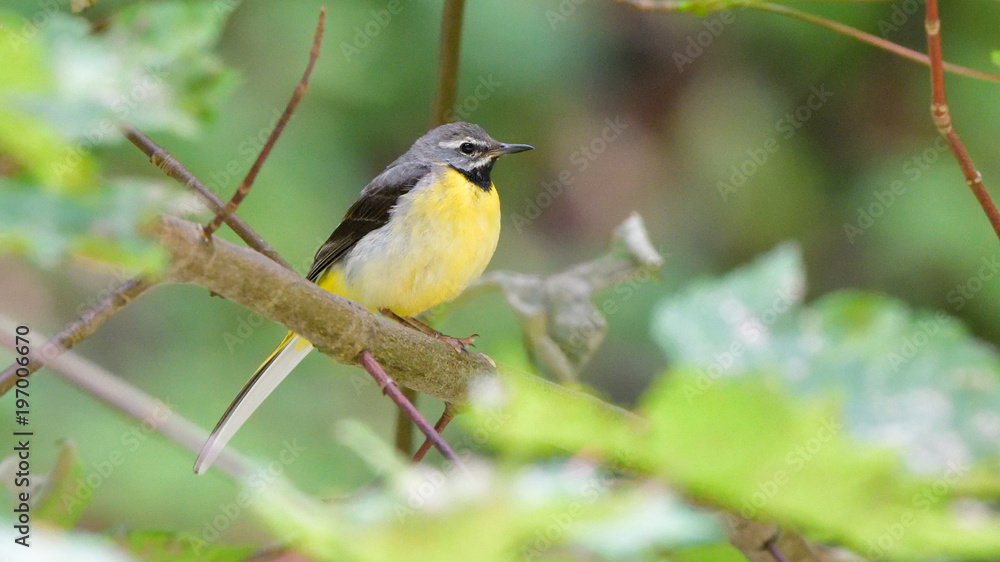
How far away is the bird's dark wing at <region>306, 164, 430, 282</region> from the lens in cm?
386

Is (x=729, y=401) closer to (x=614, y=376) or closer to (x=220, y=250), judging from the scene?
(x=220, y=250)

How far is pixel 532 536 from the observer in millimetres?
741

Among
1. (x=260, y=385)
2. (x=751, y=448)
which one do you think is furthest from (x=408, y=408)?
(x=260, y=385)

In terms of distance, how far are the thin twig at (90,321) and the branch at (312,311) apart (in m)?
0.07

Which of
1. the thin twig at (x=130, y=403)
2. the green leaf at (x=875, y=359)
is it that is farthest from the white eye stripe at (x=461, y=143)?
the green leaf at (x=875, y=359)

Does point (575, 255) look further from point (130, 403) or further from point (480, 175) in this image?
point (130, 403)

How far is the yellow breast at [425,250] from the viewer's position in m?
3.59

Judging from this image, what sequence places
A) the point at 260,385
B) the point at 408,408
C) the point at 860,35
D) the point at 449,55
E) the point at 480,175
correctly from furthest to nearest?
1. the point at 480,175
2. the point at 260,385
3. the point at 449,55
4. the point at 860,35
5. the point at 408,408

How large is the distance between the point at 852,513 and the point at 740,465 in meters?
0.10

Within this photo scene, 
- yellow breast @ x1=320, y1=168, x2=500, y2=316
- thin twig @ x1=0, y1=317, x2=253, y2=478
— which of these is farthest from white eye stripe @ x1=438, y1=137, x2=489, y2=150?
thin twig @ x1=0, y1=317, x2=253, y2=478

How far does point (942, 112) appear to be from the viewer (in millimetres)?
1704

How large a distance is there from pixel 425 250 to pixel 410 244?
69mm

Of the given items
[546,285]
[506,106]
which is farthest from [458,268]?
[506,106]

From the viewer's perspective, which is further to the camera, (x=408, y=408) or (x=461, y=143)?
(x=461, y=143)
